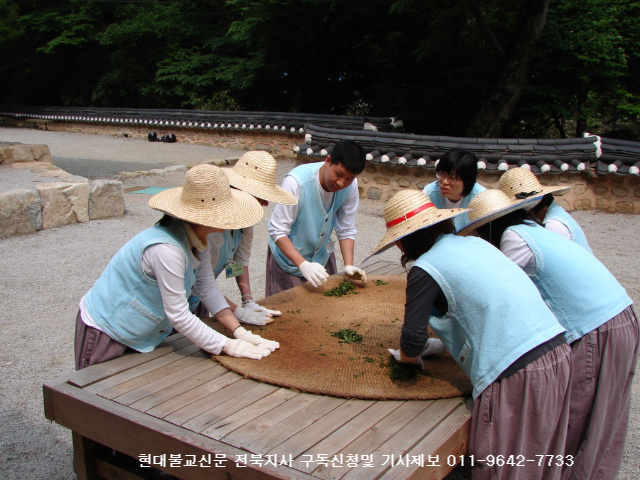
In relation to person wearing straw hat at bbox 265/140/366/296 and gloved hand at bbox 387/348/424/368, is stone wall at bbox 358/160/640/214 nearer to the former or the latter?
person wearing straw hat at bbox 265/140/366/296

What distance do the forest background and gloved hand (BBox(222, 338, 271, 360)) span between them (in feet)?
31.1

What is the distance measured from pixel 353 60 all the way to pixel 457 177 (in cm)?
1343

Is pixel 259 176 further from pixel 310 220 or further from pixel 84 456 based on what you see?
pixel 84 456

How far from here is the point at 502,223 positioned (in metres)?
2.16

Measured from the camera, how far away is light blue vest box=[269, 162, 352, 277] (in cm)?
294

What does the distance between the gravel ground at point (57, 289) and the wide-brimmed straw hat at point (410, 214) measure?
1.28 m

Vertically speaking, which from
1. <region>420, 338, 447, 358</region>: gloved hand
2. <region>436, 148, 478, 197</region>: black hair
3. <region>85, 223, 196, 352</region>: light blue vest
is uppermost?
<region>436, 148, 478, 197</region>: black hair

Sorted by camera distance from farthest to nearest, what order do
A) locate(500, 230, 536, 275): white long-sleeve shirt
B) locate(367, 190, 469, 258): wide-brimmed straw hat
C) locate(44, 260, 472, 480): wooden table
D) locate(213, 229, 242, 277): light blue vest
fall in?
locate(213, 229, 242, 277): light blue vest
locate(500, 230, 536, 275): white long-sleeve shirt
locate(367, 190, 469, 258): wide-brimmed straw hat
locate(44, 260, 472, 480): wooden table

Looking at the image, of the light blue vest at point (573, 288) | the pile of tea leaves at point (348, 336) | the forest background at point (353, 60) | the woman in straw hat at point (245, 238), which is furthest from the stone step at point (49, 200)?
the forest background at point (353, 60)

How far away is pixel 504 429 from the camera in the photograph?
5.32 feet

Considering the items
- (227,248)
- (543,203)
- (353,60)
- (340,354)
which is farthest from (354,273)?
(353,60)

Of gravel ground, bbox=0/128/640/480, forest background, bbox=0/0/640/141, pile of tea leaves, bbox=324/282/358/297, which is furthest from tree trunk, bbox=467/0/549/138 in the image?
pile of tea leaves, bbox=324/282/358/297

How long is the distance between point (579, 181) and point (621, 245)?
1590mm

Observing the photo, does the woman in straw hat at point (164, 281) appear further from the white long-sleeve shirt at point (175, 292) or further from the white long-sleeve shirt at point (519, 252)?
the white long-sleeve shirt at point (519, 252)
